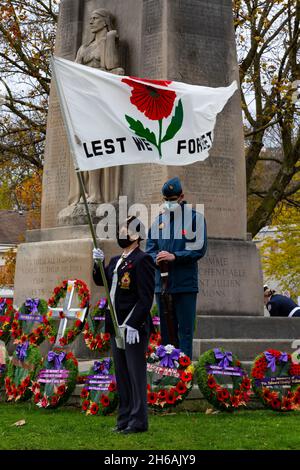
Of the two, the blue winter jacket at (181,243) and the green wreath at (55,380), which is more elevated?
the blue winter jacket at (181,243)

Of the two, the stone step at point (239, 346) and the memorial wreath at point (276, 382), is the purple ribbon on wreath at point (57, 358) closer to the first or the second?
the stone step at point (239, 346)

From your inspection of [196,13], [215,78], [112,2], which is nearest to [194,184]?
[215,78]

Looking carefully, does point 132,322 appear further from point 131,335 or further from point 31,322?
point 31,322

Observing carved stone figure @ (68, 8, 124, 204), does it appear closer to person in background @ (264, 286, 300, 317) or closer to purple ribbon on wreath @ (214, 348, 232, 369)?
person in background @ (264, 286, 300, 317)

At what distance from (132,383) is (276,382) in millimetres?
1989

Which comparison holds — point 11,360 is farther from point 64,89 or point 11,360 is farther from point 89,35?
point 89,35

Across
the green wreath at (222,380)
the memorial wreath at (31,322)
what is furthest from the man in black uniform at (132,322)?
the memorial wreath at (31,322)

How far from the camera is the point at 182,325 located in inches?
397

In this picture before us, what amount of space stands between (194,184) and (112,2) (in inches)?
143

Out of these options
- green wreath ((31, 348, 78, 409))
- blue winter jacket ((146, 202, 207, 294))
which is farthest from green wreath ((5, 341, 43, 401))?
blue winter jacket ((146, 202, 207, 294))

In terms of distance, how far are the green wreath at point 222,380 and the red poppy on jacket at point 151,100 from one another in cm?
251

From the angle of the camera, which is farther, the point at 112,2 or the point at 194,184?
the point at 112,2

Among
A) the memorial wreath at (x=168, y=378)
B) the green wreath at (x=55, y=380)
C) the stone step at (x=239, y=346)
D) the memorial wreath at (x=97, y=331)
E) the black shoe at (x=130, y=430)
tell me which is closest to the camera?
the black shoe at (x=130, y=430)

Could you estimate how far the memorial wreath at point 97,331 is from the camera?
37.9 ft
